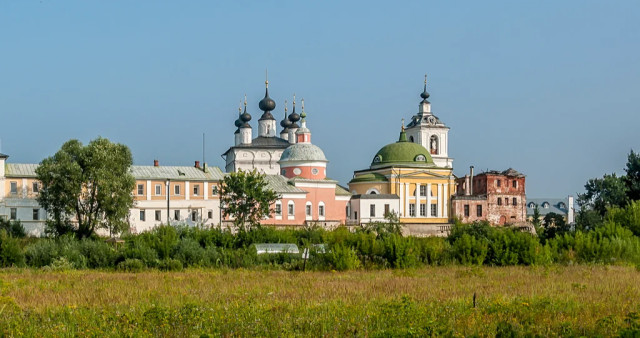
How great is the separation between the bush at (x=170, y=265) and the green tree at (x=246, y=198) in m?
26.0

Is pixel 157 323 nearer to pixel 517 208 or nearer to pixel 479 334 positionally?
pixel 479 334

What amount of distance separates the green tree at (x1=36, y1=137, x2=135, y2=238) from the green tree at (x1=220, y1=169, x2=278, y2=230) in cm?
747

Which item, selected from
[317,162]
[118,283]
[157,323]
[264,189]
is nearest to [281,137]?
[317,162]

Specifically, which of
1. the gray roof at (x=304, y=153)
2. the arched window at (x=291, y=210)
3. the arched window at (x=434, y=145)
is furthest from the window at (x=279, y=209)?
the arched window at (x=434, y=145)

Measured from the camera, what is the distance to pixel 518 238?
3047cm

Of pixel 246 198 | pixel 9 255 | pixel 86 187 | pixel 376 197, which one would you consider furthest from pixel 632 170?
pixel 9 255

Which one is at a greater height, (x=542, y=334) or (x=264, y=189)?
(x=264, y=189)

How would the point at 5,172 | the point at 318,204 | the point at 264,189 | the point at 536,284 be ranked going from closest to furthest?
the point at 536,284, the point at 5,172, the point at 264,189, the point at 318,204

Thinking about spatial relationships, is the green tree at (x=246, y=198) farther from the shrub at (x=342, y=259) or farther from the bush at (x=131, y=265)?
the shrub at (x=342, y=259)

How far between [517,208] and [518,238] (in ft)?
156

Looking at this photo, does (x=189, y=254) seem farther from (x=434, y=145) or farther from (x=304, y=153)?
(x=434, y=145)

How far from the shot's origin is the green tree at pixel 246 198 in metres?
55.1

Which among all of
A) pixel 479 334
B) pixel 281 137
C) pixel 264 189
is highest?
pixel 281 137

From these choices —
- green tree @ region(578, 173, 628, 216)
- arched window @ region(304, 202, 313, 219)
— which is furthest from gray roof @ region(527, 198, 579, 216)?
arched window @ region(304, 202, 313, 219)
